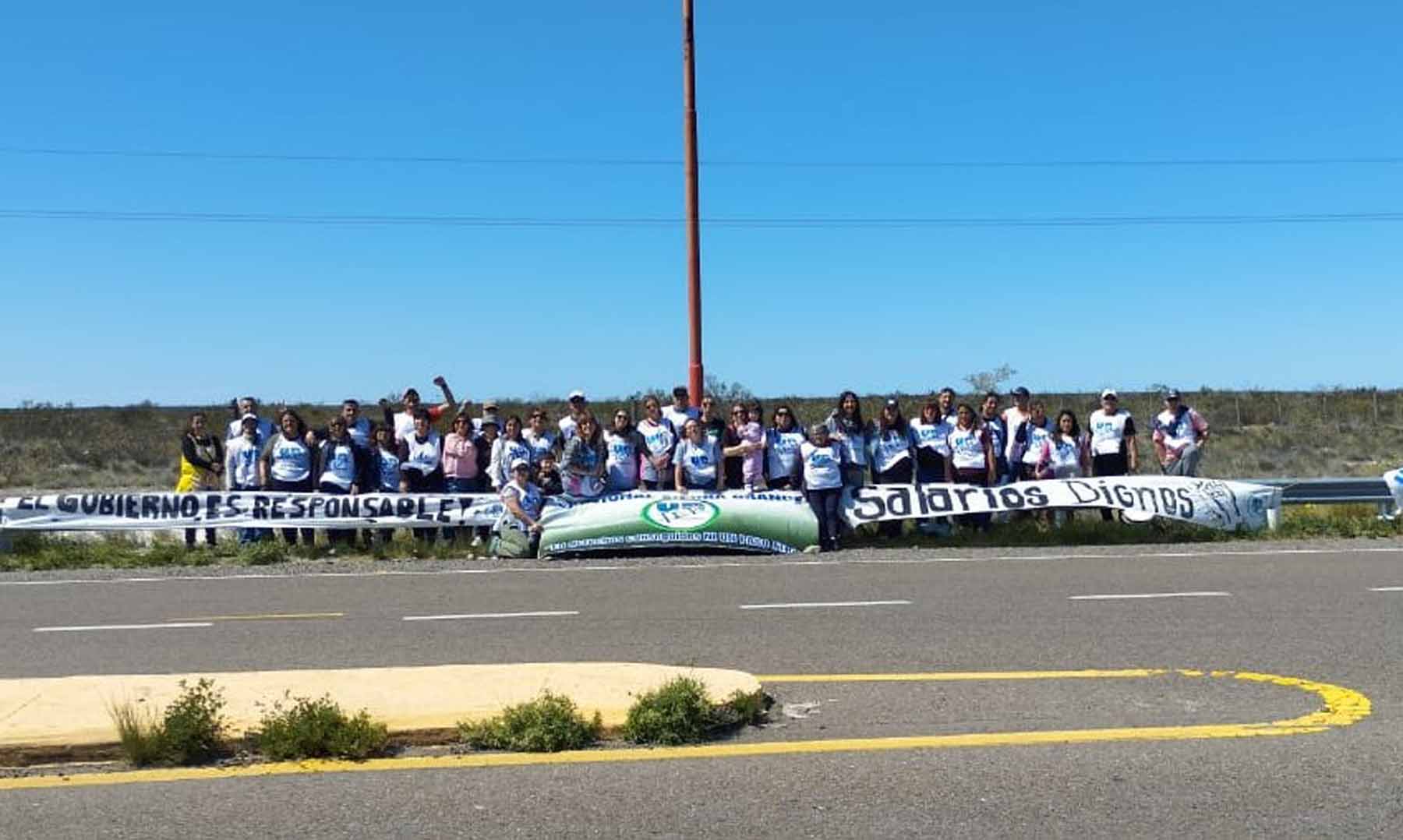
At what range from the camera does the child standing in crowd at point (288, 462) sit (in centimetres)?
1531

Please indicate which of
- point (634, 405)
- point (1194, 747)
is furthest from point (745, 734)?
Result: point (634, 405)

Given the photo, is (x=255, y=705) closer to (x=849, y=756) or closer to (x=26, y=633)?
(x=849, y=756)

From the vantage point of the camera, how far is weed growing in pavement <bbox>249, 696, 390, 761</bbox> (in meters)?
5.67

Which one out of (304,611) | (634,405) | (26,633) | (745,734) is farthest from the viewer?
(634,405)

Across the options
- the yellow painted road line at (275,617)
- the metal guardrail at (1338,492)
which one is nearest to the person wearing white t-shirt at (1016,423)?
the metal guardrail at (1338,492)

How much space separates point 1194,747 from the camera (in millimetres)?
5734

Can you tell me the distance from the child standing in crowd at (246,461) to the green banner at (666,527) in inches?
160

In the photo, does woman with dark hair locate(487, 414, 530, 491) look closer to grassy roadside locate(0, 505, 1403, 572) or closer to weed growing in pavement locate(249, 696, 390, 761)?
grassy roadside locate(0, 505, 1403, 572)

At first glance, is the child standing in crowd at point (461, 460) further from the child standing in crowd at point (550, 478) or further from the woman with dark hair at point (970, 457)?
the woman with dark hair at point (970, 457)

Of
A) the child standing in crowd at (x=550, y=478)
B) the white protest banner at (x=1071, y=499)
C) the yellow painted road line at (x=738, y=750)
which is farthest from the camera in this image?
the white protest banner at (x=1071, y=499)

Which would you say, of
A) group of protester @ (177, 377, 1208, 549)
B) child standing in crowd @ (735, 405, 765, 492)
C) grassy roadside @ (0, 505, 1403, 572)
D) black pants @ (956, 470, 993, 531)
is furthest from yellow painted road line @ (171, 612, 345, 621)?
black pants @ (956, 470, 993, 531)

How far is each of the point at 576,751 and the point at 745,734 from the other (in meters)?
0.85

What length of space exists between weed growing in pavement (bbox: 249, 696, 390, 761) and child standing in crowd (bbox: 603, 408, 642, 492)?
9254 mm

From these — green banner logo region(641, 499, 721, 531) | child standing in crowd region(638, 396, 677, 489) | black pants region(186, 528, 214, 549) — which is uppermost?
child standing in crowd region(638, 396, 677, 489)
